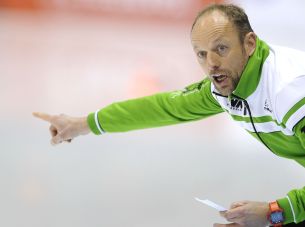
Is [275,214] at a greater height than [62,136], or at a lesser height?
lesser

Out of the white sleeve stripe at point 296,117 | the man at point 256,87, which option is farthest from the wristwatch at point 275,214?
the white sleeve stripe at point 296,117

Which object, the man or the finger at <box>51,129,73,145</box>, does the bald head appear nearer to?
the man

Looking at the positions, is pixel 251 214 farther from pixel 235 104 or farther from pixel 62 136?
pixel 62 136

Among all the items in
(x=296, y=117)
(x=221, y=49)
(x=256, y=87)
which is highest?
(x=221, y=49)

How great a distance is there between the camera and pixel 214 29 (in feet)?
4.93

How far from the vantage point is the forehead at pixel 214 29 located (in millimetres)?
1503

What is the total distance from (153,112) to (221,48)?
1.66ft

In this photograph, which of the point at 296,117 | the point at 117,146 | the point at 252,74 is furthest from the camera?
the point at 117,146

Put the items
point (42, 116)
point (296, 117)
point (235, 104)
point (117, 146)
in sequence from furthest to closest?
point (117, 146) → point (42, 116) → point (235, 104) → point (296, 117)

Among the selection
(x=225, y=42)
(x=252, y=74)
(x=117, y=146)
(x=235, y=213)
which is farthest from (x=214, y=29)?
(x=117, y=146)

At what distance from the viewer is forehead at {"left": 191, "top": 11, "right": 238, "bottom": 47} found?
150 centimetres

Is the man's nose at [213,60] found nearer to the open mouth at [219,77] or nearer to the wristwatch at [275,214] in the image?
the open mouth at [219,77]

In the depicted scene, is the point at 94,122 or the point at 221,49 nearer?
the point at 221,49

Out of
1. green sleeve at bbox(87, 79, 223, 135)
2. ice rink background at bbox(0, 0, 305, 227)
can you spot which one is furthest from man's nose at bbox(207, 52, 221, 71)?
ice rink background at bbox(0, 0, 305, 227)
